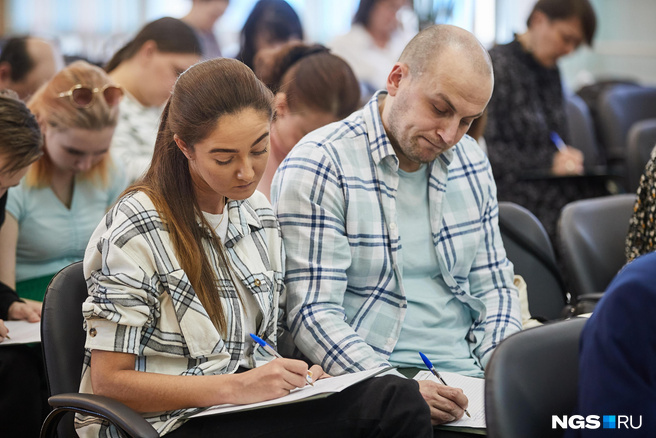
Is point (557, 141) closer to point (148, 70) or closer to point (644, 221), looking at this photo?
point (644, 221)

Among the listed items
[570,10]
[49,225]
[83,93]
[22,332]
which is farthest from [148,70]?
[570,10]

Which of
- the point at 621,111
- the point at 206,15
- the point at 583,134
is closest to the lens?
the point at 206,15

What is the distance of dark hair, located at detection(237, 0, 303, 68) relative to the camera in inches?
151

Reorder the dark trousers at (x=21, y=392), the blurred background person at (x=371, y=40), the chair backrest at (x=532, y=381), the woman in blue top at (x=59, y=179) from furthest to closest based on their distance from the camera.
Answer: the blurred background person at (x=371, y=40)
the woman in blue top at (x=59, y=179)
the dark trousers at (x=21, y=392)
the chair backrest at (x=532, y=381)

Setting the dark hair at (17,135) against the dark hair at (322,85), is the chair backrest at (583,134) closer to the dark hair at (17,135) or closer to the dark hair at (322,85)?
the dark hair at (322,85)

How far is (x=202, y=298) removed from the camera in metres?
1.50

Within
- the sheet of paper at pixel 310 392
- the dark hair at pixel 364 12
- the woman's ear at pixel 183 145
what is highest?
the dark hair at pixel 364 12

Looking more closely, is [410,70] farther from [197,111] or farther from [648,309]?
[648,309]

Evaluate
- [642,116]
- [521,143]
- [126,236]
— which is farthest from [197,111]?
[642,116]

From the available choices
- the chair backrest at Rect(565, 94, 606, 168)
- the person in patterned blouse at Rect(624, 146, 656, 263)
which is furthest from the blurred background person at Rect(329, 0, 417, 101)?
the person in patterned blouse at Rect(624, 146, 656, 263)

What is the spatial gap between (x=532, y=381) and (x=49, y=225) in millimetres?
1580

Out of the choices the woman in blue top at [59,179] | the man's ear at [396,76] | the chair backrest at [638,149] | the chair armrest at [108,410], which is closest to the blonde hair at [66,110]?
the woman in blue top at [59,179]

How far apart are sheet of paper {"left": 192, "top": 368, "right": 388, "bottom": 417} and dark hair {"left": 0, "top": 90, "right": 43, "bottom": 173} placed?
0.89m

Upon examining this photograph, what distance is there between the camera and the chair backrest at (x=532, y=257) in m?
2.28
